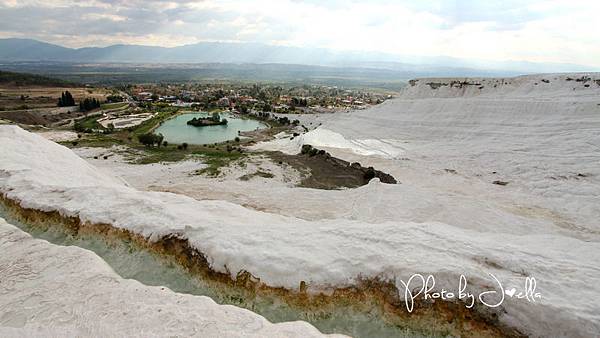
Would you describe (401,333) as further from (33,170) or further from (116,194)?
(33,170)

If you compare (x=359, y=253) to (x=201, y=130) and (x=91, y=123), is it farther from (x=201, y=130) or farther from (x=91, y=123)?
(x=91, y=123)

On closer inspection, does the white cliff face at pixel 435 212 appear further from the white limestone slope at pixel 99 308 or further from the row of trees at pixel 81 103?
the row of trees at pixel 81 103

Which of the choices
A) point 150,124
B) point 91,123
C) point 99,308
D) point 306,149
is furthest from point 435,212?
point 91,123

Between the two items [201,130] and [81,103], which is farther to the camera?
[81,103]

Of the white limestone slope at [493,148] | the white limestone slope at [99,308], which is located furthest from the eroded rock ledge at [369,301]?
the white limestone slope at [493,148]

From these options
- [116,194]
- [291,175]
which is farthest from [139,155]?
[116,194]

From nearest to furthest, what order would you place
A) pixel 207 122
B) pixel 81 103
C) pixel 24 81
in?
pixel 207 122
pixel 81 103
pixel 24 81
